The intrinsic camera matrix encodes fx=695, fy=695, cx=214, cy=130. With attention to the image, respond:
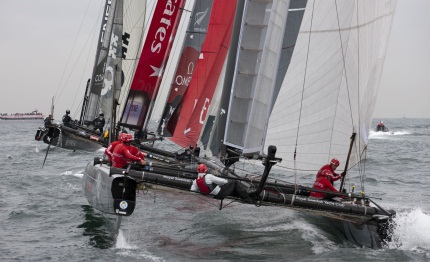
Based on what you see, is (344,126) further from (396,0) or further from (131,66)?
(131,66)

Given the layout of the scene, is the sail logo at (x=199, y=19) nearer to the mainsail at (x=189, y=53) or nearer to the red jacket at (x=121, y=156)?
the mainsail at (x=189, y=53)

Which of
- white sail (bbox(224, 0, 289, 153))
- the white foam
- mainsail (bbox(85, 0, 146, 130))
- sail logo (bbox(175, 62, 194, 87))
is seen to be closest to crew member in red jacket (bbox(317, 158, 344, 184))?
white sail (bbox(224, 0, 289, 153))

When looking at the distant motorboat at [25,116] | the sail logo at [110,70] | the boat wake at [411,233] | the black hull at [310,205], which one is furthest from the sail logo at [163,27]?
the distant motorboat at [25,116]

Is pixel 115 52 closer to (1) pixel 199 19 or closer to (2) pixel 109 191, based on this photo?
(1) pixel 199 19

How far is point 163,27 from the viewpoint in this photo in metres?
20.5

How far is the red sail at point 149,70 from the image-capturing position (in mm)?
20219

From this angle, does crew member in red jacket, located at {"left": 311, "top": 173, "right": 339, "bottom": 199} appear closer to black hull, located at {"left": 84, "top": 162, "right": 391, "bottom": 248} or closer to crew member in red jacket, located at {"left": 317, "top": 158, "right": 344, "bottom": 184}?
crew member in red jacket, located at {"left": 317, "top": 158, "right": 344, "bottom": 184}

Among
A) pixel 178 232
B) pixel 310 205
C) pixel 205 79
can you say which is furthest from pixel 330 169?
pixel 205 79

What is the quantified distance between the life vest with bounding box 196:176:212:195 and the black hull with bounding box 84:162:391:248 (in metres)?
0.23

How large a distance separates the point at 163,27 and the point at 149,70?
1351 mm

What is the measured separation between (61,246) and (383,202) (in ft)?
28.8

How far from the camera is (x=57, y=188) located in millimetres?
18781

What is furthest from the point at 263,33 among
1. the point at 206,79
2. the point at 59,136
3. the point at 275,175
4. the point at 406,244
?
the point at 59,136

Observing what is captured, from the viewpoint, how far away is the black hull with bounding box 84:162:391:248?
10664 millimetres
